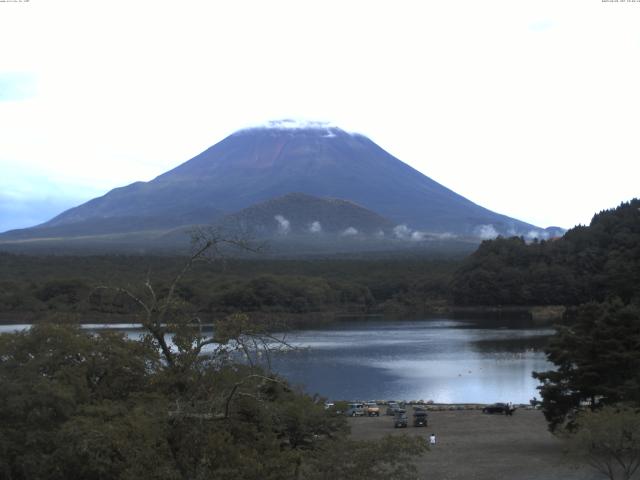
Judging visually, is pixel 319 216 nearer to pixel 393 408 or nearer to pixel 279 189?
pixel 279 189

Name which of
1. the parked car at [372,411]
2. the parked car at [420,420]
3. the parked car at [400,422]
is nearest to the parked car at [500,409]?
the parked car at [372,411]

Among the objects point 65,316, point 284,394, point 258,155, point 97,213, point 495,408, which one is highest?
point 258,155

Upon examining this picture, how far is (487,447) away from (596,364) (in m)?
2.83

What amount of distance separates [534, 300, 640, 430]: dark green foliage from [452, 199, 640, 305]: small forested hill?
4504 centimetres

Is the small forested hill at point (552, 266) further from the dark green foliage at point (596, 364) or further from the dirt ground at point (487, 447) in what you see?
the dark green foliage at point (596, 364)

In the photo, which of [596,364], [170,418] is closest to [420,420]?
[596,364]

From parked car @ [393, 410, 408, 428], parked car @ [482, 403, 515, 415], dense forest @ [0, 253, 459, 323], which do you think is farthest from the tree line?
dense forest @ [0, 253, 459, 323]

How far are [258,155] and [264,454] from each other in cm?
15392

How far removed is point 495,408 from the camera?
23.5m

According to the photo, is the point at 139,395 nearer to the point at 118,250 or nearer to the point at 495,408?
the point at 495,408

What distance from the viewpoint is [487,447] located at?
1842 cm

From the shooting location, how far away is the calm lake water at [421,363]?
29047mm

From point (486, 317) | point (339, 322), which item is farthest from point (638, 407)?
point (486, 317)

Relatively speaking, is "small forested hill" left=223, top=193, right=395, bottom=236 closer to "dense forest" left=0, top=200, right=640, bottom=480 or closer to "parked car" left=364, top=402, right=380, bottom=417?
"parked car" left=364, top=402, right=380, bottom=417
